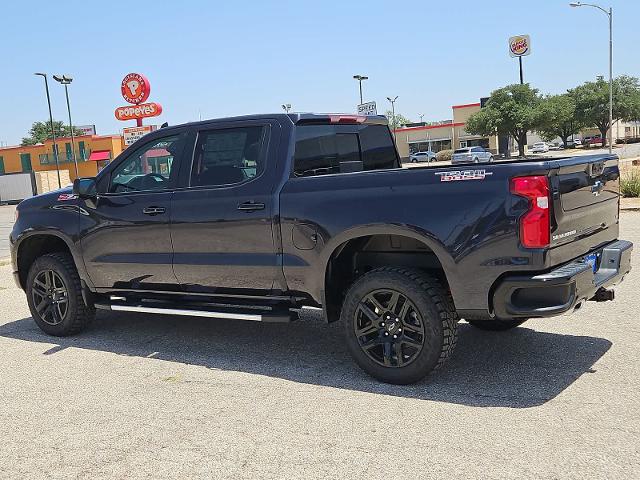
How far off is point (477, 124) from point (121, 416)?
6934cm

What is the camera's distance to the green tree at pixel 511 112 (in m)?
66.1

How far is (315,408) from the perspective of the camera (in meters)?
4.35

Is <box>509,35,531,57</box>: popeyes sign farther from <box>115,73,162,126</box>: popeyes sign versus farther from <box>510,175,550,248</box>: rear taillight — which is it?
<box>510,175,550,248</box>: rear taillight

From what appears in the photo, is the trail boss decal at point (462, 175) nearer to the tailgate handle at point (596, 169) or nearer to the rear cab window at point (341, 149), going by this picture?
the tailgate handle at point (596, 169)

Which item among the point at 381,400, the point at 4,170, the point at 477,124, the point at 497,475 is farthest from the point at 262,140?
the point at 4,170

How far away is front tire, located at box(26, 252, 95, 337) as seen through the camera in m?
6.44

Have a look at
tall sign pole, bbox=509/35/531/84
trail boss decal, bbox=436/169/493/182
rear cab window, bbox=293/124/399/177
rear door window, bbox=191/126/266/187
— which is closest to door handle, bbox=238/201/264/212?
rear door window, bbox=191/126/266/187

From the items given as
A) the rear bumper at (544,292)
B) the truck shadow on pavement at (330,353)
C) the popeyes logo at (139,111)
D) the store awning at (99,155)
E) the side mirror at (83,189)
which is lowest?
the truck shadow on pavement at (330,353)

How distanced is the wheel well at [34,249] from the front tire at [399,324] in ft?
11.3

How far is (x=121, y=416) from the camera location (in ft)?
14.4

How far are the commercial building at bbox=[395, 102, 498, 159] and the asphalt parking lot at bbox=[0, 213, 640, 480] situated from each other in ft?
283

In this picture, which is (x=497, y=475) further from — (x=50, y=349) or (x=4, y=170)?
(x=4, y=170)

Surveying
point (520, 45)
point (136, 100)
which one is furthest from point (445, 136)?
point (136, 100)

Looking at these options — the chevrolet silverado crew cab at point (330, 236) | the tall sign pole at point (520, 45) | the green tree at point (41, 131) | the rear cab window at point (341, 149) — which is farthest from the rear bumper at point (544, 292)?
the green tree at point (41, 131)
